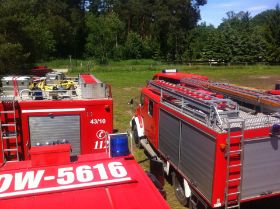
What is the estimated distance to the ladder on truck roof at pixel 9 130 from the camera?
27.8ft

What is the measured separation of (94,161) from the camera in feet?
16.3

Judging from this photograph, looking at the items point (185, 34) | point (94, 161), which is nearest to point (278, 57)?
point (185, 34)

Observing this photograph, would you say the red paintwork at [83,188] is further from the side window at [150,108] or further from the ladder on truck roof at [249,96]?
the side window at [150,108]

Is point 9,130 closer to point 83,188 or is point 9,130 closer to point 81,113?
point 81,113

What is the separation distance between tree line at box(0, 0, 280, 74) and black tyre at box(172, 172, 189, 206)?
1319 inches

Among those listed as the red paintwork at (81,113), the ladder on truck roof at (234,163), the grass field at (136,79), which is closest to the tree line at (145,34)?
the grass field at (136,79)

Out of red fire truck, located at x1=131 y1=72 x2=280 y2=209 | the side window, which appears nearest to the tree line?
the side window

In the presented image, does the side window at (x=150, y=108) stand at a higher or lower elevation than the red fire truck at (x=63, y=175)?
lower

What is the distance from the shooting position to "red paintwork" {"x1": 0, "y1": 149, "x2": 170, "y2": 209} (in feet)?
12.3

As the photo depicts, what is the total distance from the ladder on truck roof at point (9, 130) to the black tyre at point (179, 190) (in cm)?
419

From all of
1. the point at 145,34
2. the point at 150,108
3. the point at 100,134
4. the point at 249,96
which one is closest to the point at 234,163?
the point at 249,96

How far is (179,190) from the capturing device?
9.23m

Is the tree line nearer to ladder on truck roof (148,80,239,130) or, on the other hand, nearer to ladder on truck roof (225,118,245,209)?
ladder on truck roof (148,80,239,130)

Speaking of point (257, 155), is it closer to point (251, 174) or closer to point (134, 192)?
point (251, 174)
